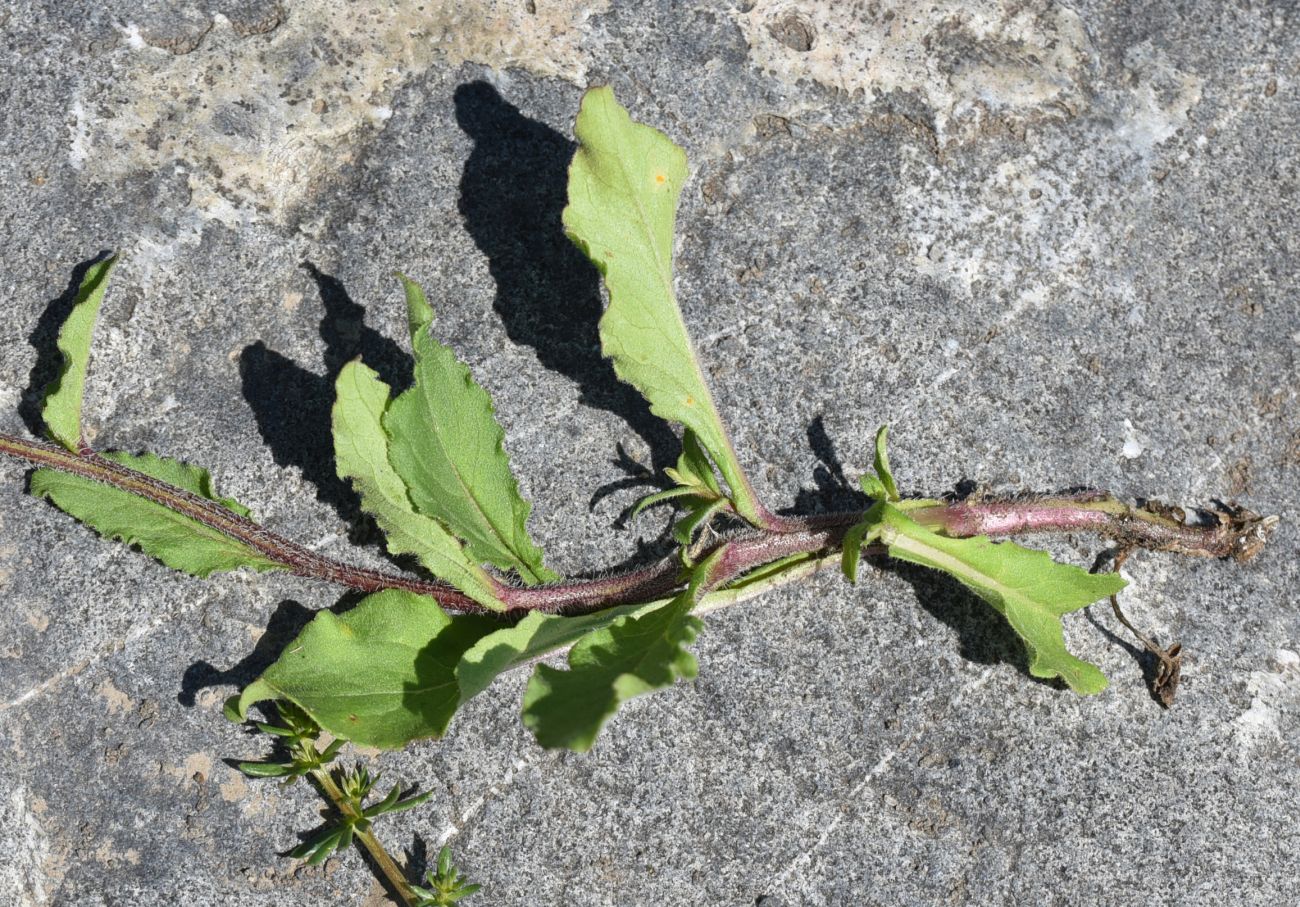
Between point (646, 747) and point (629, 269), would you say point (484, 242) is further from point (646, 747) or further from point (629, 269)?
point (646, 747)

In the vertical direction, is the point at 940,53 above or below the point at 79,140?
above

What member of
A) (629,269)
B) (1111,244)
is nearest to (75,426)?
(629,269)

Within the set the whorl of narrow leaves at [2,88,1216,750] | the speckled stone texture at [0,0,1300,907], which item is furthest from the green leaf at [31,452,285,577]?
the speckled stone texture at [0,0,1300,907]

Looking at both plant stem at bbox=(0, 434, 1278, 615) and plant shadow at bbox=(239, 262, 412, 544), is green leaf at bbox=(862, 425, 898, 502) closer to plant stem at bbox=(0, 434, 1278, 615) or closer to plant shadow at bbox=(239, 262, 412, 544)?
plant stem at bbox=(0, 434, 1278, 615)

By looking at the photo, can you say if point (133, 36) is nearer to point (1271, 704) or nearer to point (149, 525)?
point (149, 525)

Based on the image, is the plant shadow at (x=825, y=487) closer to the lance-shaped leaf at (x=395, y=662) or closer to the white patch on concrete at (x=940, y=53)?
the lance-shaped leaf at (x=395, y=662)

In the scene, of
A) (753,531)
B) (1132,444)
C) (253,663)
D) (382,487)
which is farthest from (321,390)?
(1132,444)
